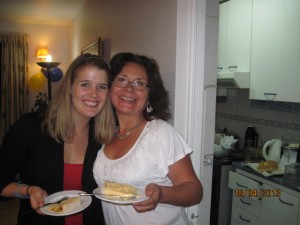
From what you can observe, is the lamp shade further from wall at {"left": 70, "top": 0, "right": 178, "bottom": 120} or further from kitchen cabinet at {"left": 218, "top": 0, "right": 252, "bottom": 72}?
kitchen cabinet at {"left": 218, "top": 0, "right": 252, "bottom": 72}

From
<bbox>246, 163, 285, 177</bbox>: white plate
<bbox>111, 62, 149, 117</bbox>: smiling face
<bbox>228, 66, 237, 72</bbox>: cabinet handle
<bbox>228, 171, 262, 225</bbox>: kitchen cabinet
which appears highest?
<bbox>228, 66, 237, 72</bbox>: cabinet handle

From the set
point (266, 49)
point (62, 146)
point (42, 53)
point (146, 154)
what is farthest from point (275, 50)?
point (42, 53)

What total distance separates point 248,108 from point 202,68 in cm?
191

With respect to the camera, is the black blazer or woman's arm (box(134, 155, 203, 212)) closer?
woman's arm (box(134, 155, 203, 212))

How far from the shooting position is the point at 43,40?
565 centimetres

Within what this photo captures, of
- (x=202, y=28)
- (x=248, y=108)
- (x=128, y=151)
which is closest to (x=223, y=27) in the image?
(x=248, y=108)

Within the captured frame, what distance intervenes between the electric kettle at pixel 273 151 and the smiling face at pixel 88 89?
72.4 inches

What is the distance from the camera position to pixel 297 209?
1940 mm

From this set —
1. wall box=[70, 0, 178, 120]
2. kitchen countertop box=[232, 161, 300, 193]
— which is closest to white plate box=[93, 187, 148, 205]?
wall box=[70, 0, 178, 120]

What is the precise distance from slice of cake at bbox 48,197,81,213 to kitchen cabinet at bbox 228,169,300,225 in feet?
5.24

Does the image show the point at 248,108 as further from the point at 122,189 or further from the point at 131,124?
the point at 122,189

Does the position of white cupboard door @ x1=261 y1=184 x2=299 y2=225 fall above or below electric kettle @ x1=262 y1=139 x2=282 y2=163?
below

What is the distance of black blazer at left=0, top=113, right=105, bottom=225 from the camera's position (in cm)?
120
